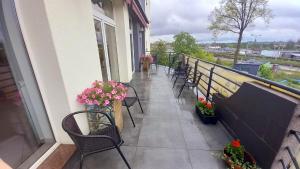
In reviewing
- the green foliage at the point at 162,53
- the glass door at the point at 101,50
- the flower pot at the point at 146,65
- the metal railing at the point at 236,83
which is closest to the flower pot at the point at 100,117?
the glass door at the point at 101,50

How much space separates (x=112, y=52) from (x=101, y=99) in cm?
256

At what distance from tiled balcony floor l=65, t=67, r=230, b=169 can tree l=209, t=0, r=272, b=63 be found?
12920 mm

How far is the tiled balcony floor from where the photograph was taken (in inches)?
64.6

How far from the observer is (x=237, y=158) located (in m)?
1.57

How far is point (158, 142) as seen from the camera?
78.0 inches

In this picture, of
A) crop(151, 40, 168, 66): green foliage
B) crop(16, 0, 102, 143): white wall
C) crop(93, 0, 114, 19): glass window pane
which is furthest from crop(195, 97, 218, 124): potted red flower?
crop(151, 40, 168, 66): green foliage

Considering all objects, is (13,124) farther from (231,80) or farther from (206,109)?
(231,80)

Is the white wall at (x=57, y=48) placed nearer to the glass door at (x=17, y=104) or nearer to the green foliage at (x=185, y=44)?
the glass door at (x=17, y=104)

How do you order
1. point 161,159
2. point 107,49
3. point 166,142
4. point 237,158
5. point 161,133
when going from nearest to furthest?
point 237,158 → point 161,159 → point 166,142 → point 161,133 → point 107,49

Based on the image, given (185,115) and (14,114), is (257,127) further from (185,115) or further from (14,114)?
(14,114)

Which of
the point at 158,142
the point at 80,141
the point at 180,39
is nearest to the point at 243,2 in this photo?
the point at 180,39

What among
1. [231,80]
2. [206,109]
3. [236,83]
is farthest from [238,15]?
[206,109]

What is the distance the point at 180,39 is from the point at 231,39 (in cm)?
514

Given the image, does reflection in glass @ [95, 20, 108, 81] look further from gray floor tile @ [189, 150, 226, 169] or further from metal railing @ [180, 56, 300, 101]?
gray floor tile @ [189, 150, 226, 169]
